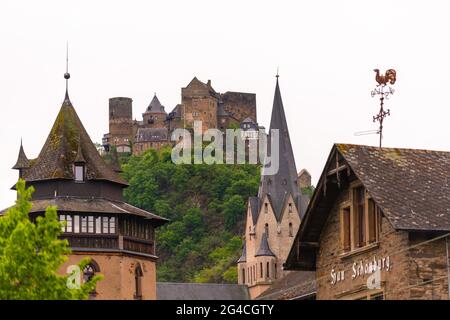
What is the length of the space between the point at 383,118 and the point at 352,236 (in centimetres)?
265

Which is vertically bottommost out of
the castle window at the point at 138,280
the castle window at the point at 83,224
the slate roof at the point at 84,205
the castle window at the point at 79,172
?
the castle window at the point at 138,280

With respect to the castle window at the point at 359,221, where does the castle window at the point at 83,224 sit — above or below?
above

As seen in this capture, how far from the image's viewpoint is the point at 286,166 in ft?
560

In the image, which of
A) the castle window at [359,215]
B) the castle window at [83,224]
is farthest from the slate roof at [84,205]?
the castle window at [359,215]

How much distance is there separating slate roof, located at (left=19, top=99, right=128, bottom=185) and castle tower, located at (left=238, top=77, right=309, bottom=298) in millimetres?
72960

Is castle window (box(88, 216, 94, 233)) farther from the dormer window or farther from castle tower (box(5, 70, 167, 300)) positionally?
the dormer window

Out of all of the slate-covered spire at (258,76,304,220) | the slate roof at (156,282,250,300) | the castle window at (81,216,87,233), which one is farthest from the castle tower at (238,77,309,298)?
the castle window at (81,216,87,233)

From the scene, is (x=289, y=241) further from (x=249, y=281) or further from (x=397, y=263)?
(x=397, y=263)

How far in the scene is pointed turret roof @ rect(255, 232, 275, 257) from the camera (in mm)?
166000

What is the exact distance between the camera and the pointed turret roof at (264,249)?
166 meters

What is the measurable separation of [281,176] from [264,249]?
7.62 meters

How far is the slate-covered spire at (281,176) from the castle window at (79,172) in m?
79.3

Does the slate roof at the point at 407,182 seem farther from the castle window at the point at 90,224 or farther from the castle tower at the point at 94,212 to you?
the castle window at the point at 90,224

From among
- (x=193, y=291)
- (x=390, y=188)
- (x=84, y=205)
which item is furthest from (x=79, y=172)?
(x=390, y=188)
